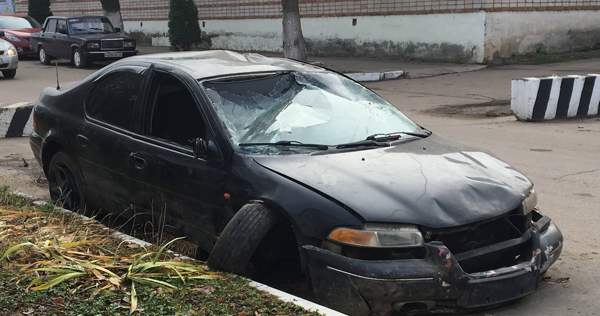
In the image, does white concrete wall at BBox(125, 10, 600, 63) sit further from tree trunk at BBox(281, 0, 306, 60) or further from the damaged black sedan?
the damaged black sedan

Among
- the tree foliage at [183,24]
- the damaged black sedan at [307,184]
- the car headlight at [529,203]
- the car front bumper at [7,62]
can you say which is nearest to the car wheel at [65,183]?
the damaged black sedan at [307,184]

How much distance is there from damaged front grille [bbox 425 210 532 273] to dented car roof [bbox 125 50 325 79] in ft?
6.56

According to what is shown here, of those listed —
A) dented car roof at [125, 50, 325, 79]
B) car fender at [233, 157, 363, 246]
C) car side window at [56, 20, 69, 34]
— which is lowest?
car fender at [233, 157, 363, 246]

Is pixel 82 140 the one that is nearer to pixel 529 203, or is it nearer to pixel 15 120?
pixel 529 203

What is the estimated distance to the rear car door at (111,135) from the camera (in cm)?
506

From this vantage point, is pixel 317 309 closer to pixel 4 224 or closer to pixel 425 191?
pixel 425 191

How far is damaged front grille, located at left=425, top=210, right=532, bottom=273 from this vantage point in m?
3.71

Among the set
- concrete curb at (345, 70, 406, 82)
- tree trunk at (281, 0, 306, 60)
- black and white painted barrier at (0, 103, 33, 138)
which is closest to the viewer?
black and white painted barrier at (0, 103, 33, 138)

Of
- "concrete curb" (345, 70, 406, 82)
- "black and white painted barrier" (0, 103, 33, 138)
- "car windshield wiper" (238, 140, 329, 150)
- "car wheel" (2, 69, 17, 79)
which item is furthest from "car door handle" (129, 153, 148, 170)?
"car wheel" (2, 69, 17, 79)

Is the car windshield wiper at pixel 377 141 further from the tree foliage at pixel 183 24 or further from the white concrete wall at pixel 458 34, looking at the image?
the tree foliage at pixel 183 24

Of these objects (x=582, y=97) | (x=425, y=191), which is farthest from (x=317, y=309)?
(x=582, y=97)

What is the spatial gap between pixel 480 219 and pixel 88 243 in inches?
94.9

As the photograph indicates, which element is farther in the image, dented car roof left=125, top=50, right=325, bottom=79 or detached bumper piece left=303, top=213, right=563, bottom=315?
dented car roof left=125, top=50, right=325, bottom=79

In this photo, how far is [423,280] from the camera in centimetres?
356
